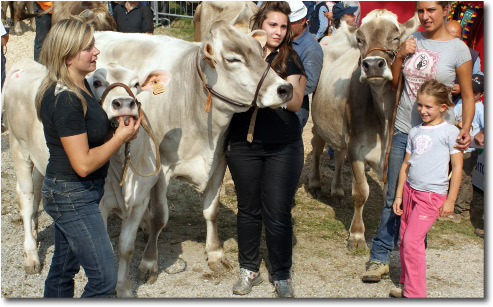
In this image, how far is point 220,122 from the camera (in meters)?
4.75

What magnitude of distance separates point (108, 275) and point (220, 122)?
168 cm

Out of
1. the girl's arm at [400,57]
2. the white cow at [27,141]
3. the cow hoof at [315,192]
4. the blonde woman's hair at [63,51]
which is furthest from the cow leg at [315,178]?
the blonde woman's hair at [63,51]

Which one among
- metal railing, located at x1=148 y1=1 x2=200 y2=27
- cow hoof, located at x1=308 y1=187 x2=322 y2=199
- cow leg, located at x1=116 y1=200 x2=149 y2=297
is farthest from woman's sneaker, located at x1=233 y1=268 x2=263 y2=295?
metal railing, located at x1=148 y1=1 x2=200 y2=27

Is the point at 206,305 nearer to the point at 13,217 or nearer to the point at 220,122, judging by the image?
the point at 220,122

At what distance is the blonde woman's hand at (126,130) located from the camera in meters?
3.50

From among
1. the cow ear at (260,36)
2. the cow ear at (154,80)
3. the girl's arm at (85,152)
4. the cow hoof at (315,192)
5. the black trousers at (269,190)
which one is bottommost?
the cow hoof at (315,192)

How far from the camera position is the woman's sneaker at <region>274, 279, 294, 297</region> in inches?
189

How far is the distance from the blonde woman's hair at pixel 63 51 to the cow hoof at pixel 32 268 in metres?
2.29

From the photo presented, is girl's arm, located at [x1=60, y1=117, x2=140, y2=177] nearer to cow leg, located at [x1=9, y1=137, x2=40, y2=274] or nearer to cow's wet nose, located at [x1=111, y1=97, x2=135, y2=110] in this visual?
cow's wet nose, located at [x1=111, y1=97, x2=135, y2=110]

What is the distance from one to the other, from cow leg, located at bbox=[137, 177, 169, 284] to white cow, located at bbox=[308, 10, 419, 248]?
1992 millimetres

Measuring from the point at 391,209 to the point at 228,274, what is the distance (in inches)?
61.9

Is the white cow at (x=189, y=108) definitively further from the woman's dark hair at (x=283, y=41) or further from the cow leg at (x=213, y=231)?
the woman's dark hair at (x=283, y=41)

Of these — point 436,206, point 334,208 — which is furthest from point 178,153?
point 334,208

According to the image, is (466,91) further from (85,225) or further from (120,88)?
(85,225)
